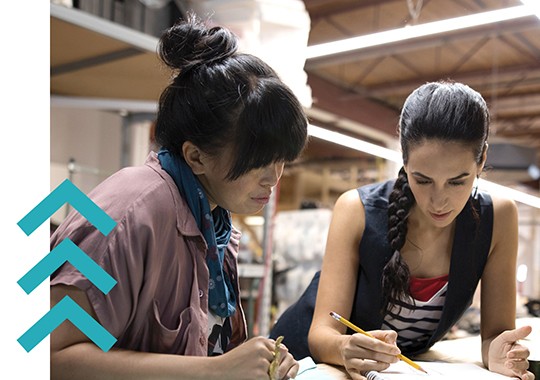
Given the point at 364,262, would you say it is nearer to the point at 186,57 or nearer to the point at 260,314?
Result: the point at 186,57

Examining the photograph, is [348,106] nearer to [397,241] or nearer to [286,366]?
[397,241]

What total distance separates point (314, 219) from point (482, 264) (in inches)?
118

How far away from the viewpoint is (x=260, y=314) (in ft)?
10.2

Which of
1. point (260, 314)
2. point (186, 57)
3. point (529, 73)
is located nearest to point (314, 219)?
point (260, 314)

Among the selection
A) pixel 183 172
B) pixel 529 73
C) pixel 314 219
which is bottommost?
pixel 314 219

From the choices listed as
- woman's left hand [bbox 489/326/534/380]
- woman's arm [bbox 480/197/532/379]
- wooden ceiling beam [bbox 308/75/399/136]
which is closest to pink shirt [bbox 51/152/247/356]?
woman's left hand [bbox 489/326/534/380]

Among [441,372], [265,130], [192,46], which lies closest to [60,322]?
[265,130]

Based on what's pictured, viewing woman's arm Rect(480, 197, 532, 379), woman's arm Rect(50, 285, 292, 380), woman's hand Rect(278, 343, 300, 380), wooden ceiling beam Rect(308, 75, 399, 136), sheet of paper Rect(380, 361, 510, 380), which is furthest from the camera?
wooden ceiling beam Rect(308, 75, 399, 136)

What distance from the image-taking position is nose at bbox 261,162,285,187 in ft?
3.18

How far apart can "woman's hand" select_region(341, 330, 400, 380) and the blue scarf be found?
27 centimetres

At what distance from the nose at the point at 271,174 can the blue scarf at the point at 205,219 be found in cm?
Answer: 11

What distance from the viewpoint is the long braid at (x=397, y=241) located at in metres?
1.41

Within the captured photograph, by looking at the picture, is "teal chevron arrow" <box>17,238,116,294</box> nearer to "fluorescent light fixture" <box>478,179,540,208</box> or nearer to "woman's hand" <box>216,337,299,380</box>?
"woman's hand" <box>216,337,299,380</box>

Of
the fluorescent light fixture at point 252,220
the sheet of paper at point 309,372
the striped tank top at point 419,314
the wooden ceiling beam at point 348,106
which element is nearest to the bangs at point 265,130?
the sheet of paper at point 309,372
